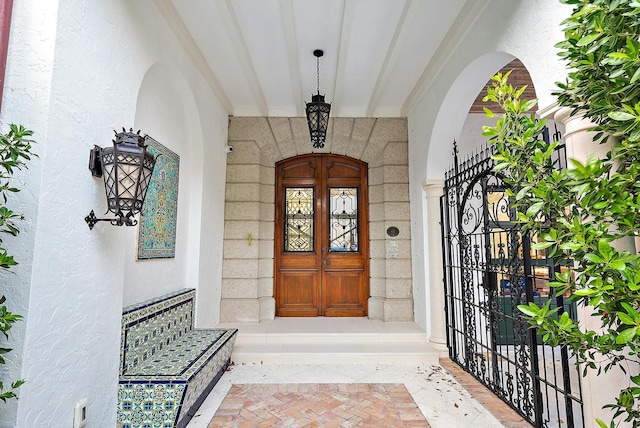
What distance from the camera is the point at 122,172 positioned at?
174 cm

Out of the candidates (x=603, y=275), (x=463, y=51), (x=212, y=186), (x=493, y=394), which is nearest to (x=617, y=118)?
(x=603, y=275)

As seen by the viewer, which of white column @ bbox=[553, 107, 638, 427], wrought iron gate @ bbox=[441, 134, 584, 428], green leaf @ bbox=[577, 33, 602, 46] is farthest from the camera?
wrought iron gate @ bbox=[441, 134, 584, 428]

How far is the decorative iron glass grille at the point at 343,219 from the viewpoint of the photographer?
4.95 meters

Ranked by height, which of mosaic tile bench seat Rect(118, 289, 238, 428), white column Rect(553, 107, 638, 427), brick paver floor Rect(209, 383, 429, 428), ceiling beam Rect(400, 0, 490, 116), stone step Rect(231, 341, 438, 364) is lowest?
brick paver floor Rect(209, 383, 429, 428)

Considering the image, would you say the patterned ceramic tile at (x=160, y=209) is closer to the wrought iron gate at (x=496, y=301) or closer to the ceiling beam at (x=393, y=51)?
the ceiling beam at (x=393, y=51)

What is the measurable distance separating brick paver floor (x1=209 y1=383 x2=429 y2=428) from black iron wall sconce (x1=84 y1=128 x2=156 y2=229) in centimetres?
164

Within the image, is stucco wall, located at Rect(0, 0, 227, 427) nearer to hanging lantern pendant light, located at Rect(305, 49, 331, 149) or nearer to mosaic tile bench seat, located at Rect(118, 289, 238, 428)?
mosaic tile bench seat, located at Rect(118, 289, 238, 428)

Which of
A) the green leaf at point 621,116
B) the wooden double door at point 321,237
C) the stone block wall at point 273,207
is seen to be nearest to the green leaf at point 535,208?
the green leaf at point 621,116

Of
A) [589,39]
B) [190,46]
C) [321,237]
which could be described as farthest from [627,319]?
[321,237]

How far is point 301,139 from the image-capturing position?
4.76m

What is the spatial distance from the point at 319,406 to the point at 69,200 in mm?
2247

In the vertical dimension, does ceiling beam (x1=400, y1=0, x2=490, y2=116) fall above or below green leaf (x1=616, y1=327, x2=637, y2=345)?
above

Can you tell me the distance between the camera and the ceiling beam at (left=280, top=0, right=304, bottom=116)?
A: 2.70 metres

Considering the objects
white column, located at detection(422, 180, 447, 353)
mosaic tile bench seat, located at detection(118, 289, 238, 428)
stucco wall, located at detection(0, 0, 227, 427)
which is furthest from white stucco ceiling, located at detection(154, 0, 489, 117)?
mosaic tile bench seat, located at detection(118, 289, 238, 428)
